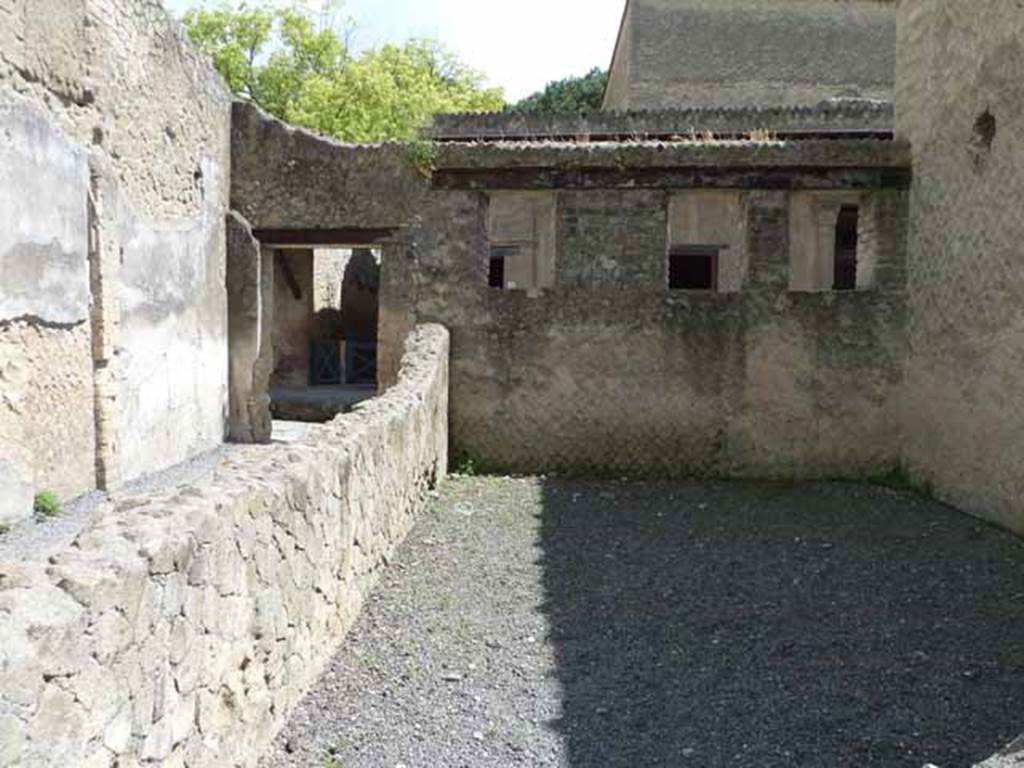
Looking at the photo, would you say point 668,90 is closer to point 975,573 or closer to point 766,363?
point 766,363

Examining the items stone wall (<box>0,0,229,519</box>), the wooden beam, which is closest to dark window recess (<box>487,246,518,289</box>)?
stone wall (<box>0,0,229,519</box>)

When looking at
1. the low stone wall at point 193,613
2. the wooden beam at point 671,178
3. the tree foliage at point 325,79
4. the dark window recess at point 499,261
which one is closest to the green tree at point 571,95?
the tree foliage at point 325,79

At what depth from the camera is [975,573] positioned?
551cm

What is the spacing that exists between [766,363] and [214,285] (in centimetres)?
623

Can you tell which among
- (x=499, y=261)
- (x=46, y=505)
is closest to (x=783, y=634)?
(x=46, y=505)

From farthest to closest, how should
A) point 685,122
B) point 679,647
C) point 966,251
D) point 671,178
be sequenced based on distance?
point 685,122, point 671,178, point 966,251, point 679,647

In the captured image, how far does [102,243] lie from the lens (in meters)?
7.73

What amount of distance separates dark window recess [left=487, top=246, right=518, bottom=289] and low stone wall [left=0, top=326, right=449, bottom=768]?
537 inches

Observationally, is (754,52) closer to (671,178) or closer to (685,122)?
(685,122)

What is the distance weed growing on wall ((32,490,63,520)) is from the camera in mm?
6793

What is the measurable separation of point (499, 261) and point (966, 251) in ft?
40.4

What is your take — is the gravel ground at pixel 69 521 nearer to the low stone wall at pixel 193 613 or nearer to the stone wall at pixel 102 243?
the stone wall at pixel 102 243

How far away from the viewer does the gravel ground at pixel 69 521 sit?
223 inches

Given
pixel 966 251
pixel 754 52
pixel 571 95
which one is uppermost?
pixel 571 95
